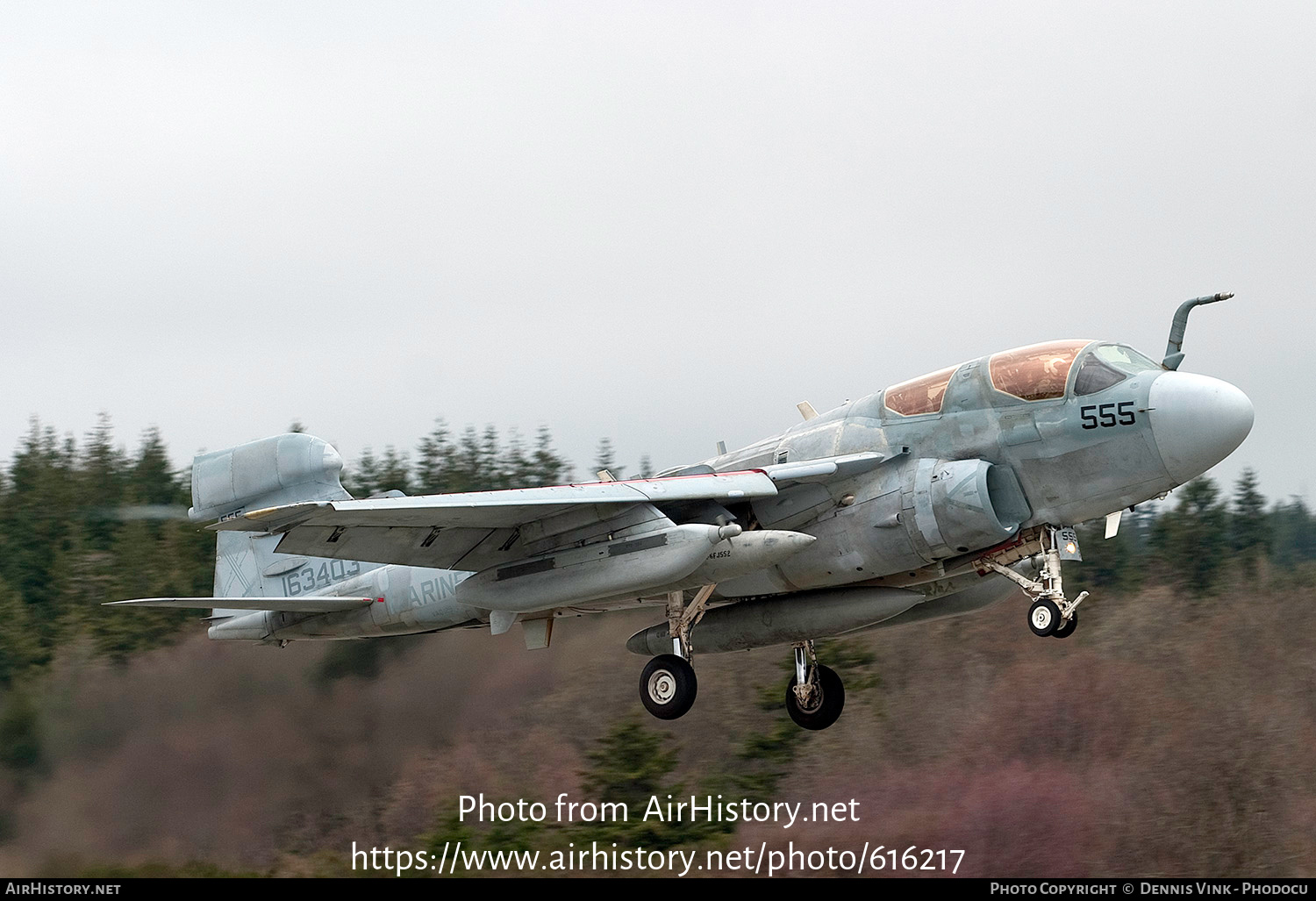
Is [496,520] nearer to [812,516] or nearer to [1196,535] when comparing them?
[812,516]

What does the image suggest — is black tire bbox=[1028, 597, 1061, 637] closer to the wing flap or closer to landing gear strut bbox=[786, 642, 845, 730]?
the wing flap

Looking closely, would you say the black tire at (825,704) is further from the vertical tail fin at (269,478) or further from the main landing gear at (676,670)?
the vertical tail fin at (269,478)

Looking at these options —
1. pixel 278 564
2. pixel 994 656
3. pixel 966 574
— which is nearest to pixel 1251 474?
pixel 994 656

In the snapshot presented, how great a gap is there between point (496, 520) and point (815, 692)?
477 cm

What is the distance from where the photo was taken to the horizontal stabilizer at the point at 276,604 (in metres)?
13.0

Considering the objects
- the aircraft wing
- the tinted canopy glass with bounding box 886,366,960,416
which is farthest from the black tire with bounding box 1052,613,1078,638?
the aircraft wing

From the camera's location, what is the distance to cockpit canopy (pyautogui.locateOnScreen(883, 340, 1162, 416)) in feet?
41.0

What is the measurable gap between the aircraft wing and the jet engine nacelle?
56.8 inches

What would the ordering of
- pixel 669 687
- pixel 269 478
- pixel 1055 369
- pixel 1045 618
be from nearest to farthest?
pixel 1045 618 → pixel 1055 369 → pixel 669 687 → pixel 269 478

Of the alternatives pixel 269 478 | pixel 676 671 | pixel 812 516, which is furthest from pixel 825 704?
pixel 269 478

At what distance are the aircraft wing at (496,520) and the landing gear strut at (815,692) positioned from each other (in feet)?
9.68

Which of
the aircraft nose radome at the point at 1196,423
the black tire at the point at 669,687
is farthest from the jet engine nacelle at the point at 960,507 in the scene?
the black tire at the point at 669,687

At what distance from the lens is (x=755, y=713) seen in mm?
25359

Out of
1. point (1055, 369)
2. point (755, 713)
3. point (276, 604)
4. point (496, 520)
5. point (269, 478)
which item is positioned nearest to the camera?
point (1055, 369)
